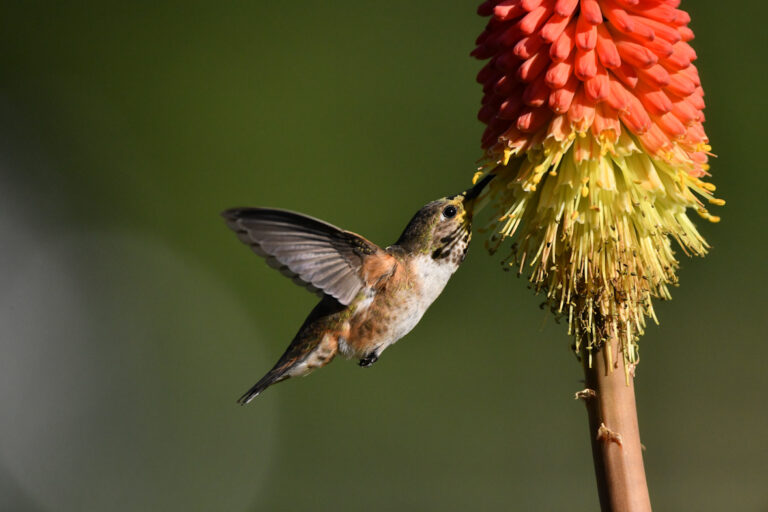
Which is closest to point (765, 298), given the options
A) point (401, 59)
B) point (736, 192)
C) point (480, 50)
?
point (736, 192)

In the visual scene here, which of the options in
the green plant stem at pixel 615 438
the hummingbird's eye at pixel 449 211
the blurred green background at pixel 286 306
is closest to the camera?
the green plant stem at pixel 615 438

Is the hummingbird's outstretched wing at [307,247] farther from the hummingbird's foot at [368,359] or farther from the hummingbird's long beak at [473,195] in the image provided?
the hummingbird's long beak at [473,195]

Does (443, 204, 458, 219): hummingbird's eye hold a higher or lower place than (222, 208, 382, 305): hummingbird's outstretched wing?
higher

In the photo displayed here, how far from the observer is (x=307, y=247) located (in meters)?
1.55

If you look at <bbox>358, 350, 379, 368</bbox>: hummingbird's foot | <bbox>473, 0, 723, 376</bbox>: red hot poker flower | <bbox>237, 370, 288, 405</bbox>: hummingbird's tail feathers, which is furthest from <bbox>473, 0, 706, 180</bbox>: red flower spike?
<bbox>237, 370, 288, 405</bbox>: hummingbird's tail feathers

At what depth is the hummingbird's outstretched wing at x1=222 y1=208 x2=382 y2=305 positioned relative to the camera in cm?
141

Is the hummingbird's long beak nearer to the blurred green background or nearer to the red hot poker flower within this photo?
the red hot poker flower

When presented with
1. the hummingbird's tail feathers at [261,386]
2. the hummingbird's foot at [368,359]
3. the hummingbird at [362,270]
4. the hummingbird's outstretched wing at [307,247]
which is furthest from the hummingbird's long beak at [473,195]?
the hummingbird's tail feathers at [261,386]

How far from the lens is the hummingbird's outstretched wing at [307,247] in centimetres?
141

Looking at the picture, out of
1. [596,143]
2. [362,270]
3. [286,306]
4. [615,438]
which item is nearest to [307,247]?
[362,270]

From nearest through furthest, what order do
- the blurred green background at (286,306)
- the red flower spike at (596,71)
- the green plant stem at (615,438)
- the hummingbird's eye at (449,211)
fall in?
the green plant stem at (615,438) → the red flower spike at (596,71) → the hummingbird's eye at (449,211) → the blurred green background at (286,306)

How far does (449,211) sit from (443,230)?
5 cm

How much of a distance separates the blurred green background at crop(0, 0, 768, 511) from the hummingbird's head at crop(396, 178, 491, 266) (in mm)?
1467

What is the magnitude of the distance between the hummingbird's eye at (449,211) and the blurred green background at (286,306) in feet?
5.01
